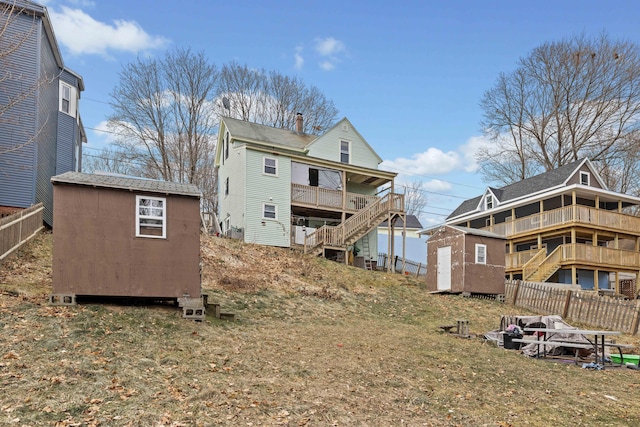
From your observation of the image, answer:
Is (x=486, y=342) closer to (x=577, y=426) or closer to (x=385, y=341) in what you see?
(x=385, y=341)

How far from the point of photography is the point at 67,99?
20.9 m

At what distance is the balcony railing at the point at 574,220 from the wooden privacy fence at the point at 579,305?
9008 millimetres

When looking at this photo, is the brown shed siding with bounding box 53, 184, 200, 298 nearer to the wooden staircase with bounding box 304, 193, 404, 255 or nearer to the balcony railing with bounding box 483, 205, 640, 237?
the wooden staircase with bounding box 304, 193, 404, 255

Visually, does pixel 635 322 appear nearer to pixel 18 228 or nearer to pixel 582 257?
pixel 582 257

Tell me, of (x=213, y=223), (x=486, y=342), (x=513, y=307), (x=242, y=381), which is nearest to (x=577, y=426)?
(x=242, y=381)

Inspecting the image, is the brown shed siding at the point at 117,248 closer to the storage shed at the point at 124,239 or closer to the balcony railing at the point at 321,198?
the storage shed at the point at 124,239

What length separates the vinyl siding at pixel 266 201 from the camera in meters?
24.8

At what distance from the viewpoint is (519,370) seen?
369 inches

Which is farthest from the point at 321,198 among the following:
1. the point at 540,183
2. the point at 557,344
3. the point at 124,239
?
the point at 557,344

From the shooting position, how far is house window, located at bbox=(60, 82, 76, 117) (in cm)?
2055

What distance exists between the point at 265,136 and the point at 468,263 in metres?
14.1

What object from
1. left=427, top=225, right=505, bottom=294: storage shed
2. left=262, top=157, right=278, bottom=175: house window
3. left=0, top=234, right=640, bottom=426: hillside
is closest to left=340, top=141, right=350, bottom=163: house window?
left=262, top=157, right=278, bottom=175: house window

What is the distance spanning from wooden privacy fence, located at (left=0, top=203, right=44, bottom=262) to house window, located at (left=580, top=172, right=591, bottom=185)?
93.5 ft

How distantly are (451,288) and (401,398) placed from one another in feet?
46.8
